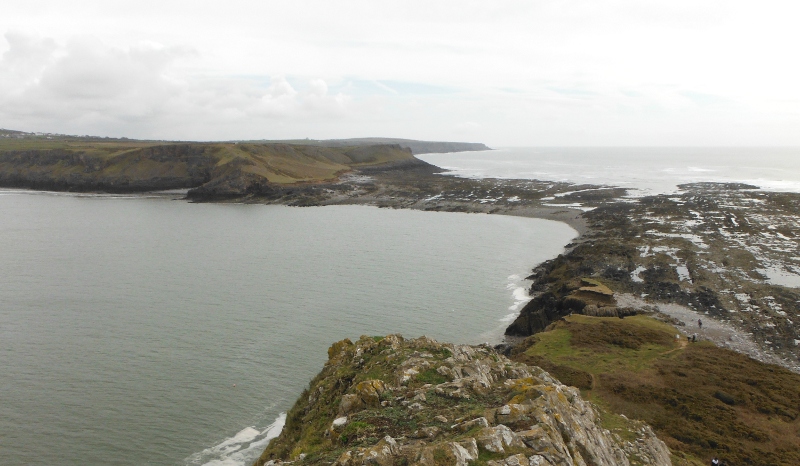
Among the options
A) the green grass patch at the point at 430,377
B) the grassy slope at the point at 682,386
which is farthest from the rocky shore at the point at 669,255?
the green grass patch at the point at 430,377

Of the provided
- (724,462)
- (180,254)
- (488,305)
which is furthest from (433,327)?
(180,254)

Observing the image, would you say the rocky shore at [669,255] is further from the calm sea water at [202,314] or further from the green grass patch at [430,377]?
the green grass patch at [430,377]

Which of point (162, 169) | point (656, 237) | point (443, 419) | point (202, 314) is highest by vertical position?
point (162, 169)

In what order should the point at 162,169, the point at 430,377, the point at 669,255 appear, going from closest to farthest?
1. the point at 430,377
2. the point at 669,255
3. the point at 162,169

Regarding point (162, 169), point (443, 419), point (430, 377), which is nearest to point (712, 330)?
point (430, 377)

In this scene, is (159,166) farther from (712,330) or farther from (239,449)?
(712,330)

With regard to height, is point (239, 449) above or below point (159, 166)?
below

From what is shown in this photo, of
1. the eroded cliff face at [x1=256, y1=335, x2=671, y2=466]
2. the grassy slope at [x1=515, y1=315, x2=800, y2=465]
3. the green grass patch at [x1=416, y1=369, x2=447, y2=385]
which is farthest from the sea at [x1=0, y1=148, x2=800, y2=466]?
the green grass patch at [x1=416, y1=369, x2=447, y2=385]
